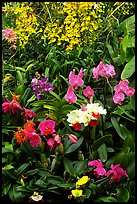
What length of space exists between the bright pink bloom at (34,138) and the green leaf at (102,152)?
32cm

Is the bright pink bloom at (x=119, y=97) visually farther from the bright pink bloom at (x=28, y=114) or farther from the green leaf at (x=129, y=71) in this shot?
the bright pink bloom at (x=28, y=114)

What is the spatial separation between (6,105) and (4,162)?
11.5 inches

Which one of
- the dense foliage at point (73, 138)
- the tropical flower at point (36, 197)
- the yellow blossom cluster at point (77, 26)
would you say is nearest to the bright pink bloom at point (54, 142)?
the dense foliage at point (73, 138)

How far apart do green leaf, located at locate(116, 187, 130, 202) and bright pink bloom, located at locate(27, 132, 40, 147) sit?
1.47 ft

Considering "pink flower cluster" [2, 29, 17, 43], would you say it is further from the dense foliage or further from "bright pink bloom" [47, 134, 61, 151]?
"bright pink bloom" [47, 134, 61, 151]

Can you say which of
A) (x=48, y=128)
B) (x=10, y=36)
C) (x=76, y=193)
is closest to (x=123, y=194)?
(x=76, y=193)

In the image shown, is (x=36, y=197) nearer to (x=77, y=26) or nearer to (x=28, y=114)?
(x=28, y=114)

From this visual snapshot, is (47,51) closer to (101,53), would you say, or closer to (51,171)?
(101,53)

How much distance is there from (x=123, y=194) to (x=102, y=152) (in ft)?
0.86

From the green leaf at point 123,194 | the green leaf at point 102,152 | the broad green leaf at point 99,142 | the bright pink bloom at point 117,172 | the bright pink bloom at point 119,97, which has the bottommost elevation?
the green leaf at point 123,194

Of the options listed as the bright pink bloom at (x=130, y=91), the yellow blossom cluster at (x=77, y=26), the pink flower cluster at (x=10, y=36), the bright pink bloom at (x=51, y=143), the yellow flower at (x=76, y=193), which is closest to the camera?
the yellow flower at (x=76, y=193)

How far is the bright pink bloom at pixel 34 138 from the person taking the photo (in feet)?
6.55

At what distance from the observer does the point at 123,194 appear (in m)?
1.91

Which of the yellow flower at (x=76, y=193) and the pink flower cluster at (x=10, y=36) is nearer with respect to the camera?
the yellow flower at (x=76, y=193)
